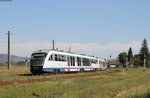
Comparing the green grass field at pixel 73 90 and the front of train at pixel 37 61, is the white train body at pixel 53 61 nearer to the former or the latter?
the front of train at pixel 37 61

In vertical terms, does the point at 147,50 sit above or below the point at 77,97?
above

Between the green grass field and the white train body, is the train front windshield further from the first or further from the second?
the green grass field

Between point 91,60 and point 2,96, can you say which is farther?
point 91,60

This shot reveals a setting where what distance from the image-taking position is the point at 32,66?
30.2m

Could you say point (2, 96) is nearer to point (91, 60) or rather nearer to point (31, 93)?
point (31, 93)

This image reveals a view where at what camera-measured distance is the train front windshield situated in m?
29.7

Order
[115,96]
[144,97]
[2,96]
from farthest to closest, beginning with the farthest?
[115,96] < [144,97] < [2,96]

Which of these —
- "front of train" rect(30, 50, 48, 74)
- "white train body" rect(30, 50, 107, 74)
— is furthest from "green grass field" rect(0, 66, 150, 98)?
"white train body" rect(30, 50, 107, 74)

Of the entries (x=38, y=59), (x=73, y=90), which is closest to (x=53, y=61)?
(x=38, y=59)

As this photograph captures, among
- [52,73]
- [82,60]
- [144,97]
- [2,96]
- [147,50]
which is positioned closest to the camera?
[2,96]

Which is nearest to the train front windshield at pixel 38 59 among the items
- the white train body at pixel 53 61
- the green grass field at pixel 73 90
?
the white train body at pixel 53 61

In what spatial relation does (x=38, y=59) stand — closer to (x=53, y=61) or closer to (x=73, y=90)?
(x=53, y=61)

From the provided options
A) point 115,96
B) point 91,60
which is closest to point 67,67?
point 91,60

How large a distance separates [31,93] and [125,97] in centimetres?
488
